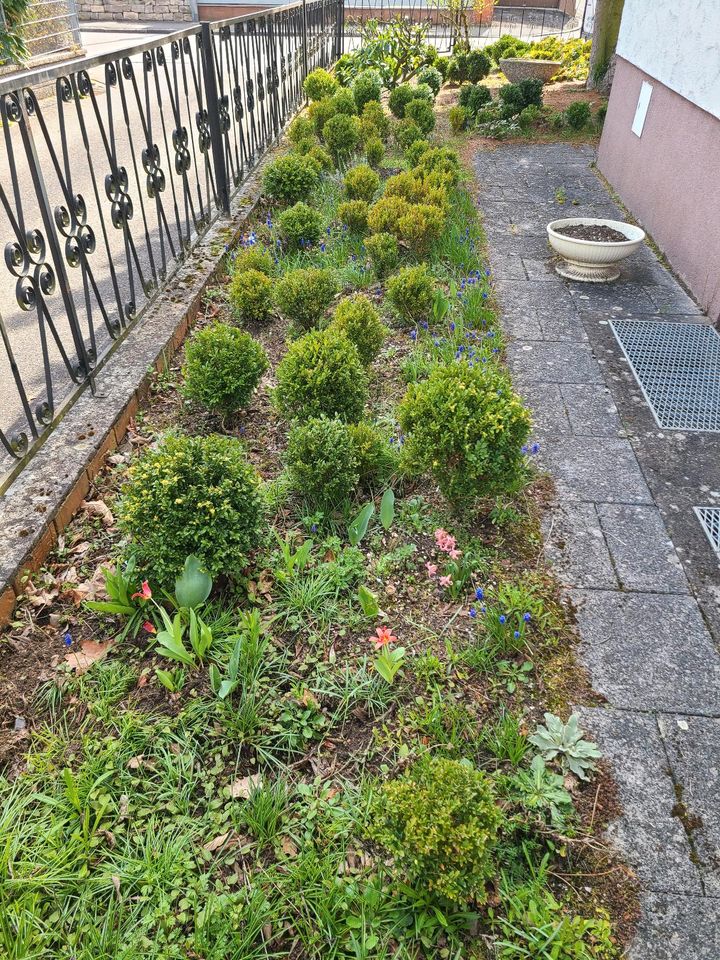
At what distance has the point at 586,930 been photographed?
1706 millimetres

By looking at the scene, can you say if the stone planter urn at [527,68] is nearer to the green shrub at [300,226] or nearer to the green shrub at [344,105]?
the green shrub at [344,105]

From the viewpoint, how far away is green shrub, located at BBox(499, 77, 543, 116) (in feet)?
32.9

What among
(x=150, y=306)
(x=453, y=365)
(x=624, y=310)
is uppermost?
(x=453, y=365)

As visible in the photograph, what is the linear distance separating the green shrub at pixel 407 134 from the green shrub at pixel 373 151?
2.27 feet

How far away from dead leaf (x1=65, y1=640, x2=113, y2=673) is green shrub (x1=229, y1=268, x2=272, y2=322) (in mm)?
2617

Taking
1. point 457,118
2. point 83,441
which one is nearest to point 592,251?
point 83,441

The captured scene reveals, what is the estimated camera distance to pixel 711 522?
10.1 ft

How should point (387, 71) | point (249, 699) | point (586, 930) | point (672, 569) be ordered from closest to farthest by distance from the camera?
point (586, 930) < point (249, 699) < point (672, 569) < point (387, 71)

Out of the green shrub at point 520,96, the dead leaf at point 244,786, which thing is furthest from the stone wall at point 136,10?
the dead leaf at point 244,786

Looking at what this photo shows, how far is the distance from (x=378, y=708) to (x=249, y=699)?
435mm

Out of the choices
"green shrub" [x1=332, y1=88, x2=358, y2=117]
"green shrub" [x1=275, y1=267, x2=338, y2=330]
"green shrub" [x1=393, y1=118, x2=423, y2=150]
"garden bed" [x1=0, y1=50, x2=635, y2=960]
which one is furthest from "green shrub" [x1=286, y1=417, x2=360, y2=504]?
"green shrub" [x1=332, y1=88, x2=358, y2=117]

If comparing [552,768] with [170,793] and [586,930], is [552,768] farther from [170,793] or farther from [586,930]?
[170,793]

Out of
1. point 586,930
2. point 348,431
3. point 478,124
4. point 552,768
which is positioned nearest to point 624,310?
point 348,431

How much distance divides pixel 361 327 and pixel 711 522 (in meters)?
2.00
